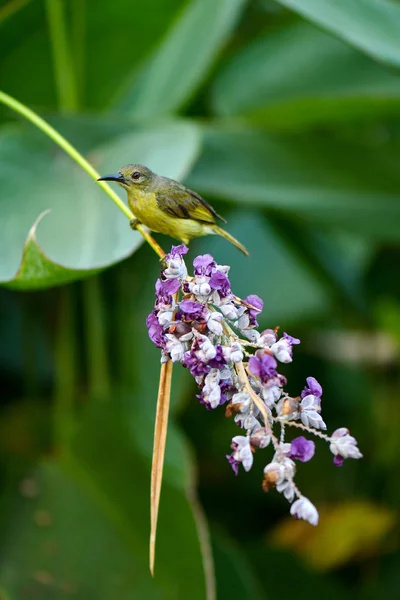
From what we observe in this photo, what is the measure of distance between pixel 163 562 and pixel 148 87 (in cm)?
84

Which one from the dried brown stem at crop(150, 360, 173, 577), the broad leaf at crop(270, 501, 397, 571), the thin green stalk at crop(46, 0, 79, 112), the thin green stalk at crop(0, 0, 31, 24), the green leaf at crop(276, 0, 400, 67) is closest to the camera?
the dried brown stem at crop(150, 360, 173, 577)

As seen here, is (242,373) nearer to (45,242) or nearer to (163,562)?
(45,242)

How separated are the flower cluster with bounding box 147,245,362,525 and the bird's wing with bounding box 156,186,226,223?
0.85 feet

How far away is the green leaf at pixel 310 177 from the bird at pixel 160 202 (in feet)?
1.52

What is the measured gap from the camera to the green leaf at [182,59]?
1327 mm

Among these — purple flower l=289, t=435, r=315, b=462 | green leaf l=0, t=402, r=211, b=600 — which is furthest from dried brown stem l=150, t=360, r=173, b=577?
green leaf l=0, t=402, r=211, b=600

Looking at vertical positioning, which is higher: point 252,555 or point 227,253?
point 227,253

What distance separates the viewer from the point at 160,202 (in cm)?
79

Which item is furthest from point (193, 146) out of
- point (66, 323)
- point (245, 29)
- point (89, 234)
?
point (245, 29)

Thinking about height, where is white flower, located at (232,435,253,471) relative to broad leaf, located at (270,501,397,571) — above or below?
above

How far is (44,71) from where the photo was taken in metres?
1.40

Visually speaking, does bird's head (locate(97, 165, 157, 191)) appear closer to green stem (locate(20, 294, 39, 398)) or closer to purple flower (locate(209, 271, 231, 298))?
purple flower (locate(209, 271, 231, 298))

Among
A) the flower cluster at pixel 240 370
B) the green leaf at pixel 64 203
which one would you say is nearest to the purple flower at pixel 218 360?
the flower cluster at pixel 240 370

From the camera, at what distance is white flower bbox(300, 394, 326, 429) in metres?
0.49
